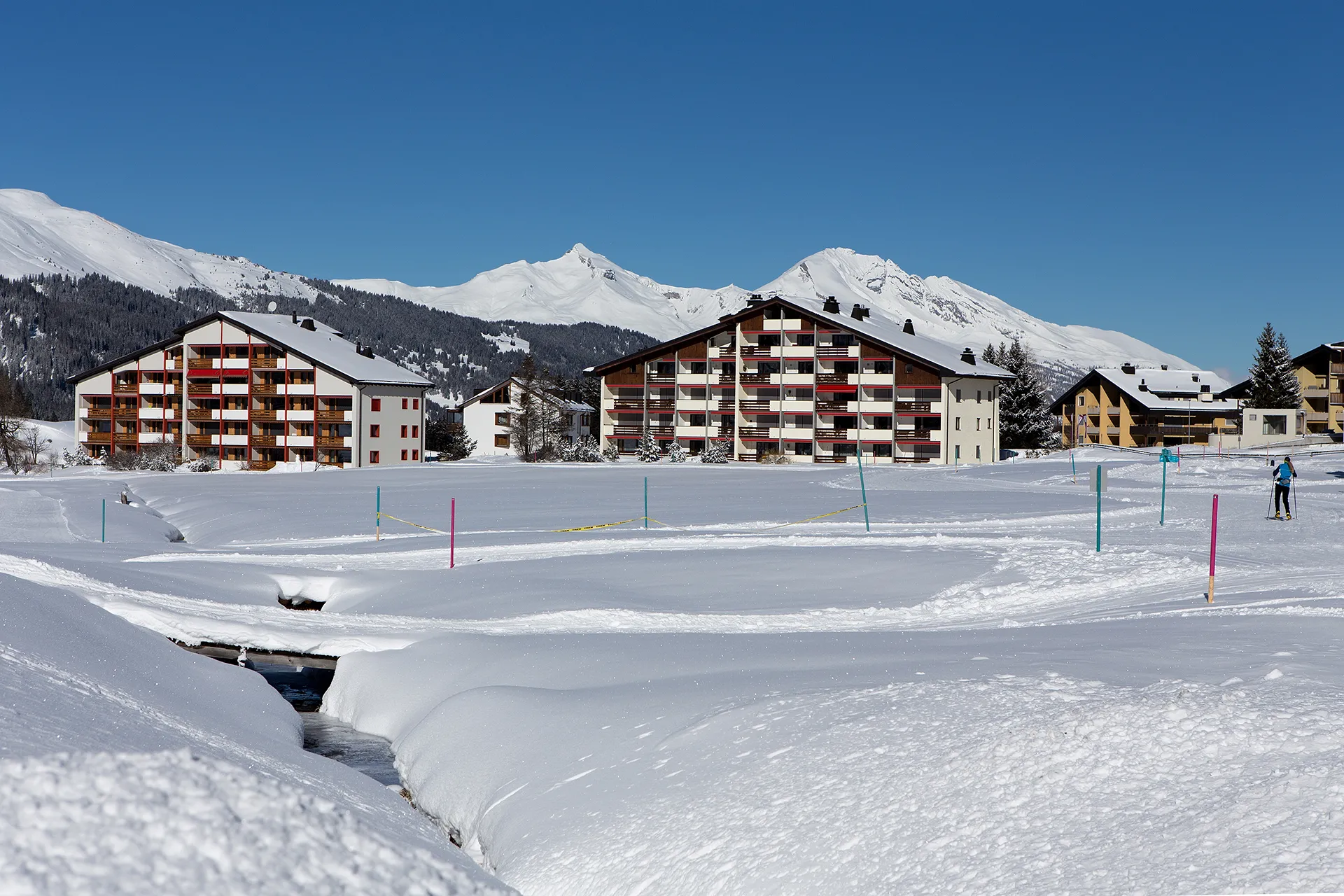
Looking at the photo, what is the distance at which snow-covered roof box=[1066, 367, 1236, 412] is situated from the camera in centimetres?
12356

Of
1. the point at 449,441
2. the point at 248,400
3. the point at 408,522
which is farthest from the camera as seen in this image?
the point at 449,441

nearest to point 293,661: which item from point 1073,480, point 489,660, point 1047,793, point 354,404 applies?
point 489,660

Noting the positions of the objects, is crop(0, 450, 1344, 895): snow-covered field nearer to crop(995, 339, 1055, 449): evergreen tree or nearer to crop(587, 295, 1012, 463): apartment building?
crop(587, 295, 1012, 463): apartment building

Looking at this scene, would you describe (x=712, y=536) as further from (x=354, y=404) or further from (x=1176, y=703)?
(x=354, y=404)

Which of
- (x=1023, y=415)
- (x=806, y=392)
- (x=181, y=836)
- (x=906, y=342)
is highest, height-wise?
(x=906, y=342)

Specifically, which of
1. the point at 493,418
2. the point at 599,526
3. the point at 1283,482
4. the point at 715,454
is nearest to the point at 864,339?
the point at 715,454

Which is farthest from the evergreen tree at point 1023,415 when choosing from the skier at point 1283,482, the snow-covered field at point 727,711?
the snow-covered field at point 727,711

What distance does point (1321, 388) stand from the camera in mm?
106438

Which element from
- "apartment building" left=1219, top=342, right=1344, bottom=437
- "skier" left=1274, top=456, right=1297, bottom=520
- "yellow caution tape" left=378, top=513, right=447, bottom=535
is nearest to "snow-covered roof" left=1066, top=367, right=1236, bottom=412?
"apartment building" left=1219, top=342, right=1344, bottom=437

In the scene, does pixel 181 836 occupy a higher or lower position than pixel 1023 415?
lower

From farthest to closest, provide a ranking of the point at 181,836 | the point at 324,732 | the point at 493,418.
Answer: the point at 493,418, the point at 324,732, the point at 181,836

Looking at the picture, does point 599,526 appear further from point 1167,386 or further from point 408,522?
point 1167,386

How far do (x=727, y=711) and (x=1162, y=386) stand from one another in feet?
445

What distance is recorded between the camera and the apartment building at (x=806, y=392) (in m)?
84.8
